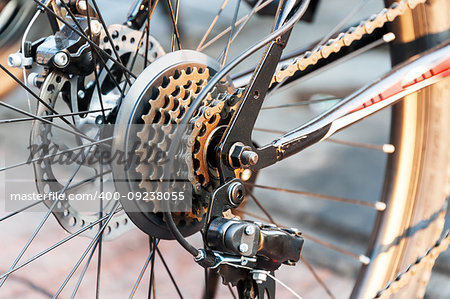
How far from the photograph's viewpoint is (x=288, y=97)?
1.79 meters

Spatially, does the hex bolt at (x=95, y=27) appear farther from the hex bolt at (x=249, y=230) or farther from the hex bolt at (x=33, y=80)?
the hex bolt at (x=249, y=230)

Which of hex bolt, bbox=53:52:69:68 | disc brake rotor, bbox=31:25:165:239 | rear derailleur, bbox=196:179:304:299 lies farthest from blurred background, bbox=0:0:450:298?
rear derailleur, bbox=196:179:304:299

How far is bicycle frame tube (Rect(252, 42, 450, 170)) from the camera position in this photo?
65 cm

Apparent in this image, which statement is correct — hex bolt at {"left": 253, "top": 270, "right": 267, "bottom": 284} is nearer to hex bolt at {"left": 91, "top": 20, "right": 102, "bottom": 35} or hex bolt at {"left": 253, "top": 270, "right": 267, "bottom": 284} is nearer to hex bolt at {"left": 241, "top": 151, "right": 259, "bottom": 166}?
hex bolt at {"left": 241, "top": 151, "right": 259, "bottom": 166}

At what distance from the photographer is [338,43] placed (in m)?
0.71

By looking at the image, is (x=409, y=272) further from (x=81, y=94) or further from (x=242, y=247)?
(x=81, y=94)

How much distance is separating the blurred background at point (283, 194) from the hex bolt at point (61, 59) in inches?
10.3

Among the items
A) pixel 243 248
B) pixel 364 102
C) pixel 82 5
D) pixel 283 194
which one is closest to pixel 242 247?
pixel 243 248

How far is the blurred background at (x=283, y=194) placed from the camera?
3.88ft

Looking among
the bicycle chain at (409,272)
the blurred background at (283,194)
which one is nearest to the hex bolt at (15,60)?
the blurred background at (283,194)

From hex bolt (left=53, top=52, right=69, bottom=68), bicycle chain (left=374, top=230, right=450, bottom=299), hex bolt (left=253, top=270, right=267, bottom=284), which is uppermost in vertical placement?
hex bolt (left=53, top=52, right=69, bottom=68)

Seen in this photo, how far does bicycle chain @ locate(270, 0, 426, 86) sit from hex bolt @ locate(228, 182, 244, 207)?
0.13 metres

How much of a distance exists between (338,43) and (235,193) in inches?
9.3

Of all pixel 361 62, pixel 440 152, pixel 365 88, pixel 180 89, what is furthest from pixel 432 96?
pixel 361 62
